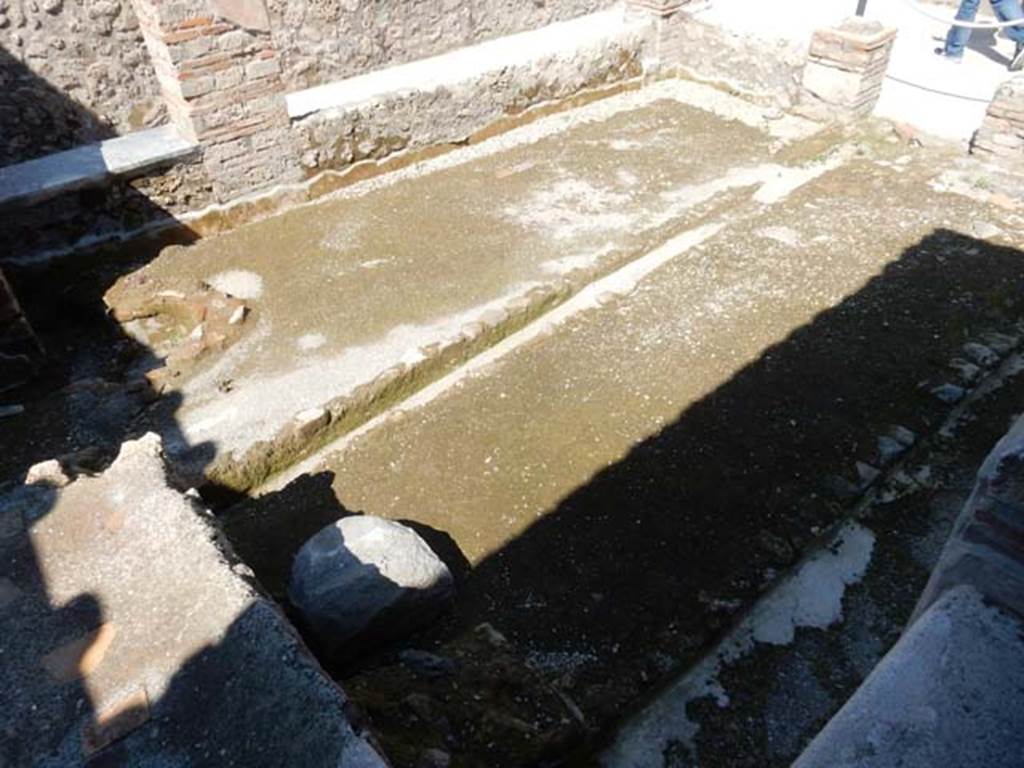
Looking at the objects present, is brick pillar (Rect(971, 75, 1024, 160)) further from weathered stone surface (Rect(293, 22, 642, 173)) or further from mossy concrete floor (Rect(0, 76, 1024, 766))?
weathered stone surface (Rect(293, 22, 642, 173))

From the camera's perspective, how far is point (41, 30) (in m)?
Answer: 5.07

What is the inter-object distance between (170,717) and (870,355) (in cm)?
373

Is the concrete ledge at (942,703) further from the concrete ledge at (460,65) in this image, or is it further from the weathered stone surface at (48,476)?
the concrete ledge at (460,65)

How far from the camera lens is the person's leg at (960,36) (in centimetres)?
739

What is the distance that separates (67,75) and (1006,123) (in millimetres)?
6751

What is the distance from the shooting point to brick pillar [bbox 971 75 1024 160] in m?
5.43

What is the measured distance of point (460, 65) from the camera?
626 cm

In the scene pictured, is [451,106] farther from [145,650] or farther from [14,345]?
[145,650]

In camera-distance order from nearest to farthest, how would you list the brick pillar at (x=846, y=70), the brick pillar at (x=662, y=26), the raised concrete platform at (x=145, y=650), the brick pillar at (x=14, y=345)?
the raised concrete platform at (x=145, y=650) < the brick pillar at (x=14, y=345) < the brick pillar at (x=846, y=70) < the brick pillar at (x=662, y=26)

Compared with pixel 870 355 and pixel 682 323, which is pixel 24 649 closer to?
pixel 682 323

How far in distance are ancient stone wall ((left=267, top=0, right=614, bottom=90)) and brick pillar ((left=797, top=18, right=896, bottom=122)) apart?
265 centimetres

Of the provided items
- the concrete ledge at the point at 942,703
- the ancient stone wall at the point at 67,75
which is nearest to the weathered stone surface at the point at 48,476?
the concrete ledge at the point at 942,703

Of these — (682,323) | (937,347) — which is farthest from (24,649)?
(937,347)

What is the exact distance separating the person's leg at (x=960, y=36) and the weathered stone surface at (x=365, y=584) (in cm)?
764
